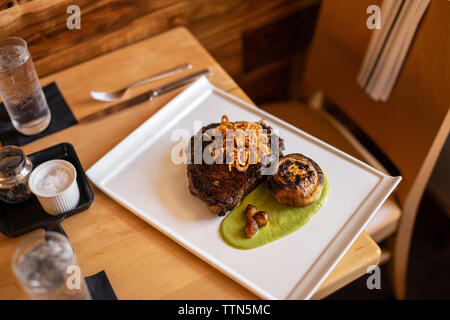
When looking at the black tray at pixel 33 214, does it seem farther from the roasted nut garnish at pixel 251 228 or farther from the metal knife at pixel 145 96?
the roasted nut garnish at pixel 251 228

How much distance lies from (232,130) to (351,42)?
2.22ft

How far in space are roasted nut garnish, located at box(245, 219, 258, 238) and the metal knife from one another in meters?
0.55

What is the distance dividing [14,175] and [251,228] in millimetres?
594

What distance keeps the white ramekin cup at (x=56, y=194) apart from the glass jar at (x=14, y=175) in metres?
0.04

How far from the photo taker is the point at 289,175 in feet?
3.45

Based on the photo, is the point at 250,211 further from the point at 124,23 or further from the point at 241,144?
the point at 124,23

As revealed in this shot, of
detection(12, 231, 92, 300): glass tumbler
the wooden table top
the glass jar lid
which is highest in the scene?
detection(12, 231, 92, 300): glass tumbler

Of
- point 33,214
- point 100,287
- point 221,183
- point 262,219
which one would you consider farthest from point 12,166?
point 262,219

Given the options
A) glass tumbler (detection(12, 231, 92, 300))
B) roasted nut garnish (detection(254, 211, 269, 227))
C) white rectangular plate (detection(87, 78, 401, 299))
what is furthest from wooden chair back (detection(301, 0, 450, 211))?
glass tumbler (detection(12, 231, 92, 300))

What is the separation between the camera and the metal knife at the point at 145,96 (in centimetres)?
130

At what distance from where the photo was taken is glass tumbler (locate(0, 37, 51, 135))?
3.79 feet

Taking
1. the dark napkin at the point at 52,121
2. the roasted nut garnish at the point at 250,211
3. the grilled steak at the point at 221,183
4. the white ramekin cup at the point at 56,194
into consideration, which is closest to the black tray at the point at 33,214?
the white ramekin cup at the point at 56,194

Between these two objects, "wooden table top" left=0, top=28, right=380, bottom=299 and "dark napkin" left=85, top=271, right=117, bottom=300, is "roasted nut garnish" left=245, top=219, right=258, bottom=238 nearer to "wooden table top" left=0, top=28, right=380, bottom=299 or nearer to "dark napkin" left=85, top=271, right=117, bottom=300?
"wooden table top" left=0, top=28, right=380, bottom=299
